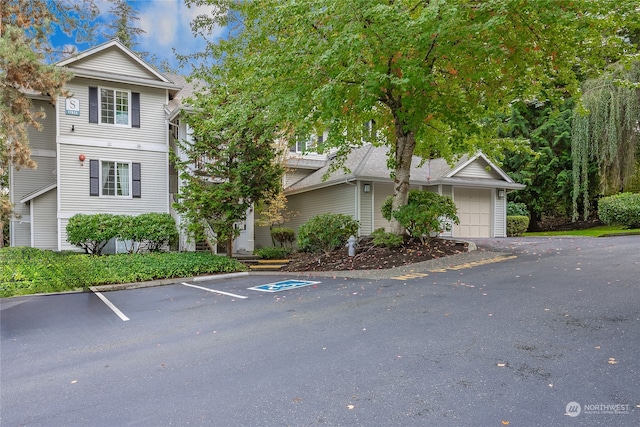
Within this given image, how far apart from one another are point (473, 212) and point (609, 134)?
6967 millimetres

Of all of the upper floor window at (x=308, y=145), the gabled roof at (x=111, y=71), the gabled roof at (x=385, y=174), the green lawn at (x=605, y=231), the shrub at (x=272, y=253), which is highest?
the gabled roof at (x=111, y=71)

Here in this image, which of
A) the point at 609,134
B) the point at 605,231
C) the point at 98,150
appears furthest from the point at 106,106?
the point at 605,231

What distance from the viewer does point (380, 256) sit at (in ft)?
34.7

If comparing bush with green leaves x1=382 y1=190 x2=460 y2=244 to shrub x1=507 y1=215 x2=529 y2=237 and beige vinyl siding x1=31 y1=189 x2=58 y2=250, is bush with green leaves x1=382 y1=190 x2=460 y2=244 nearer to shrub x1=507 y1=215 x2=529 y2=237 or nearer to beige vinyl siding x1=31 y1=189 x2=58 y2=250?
shrub x1=507 y1=215 x2=529 y2=237

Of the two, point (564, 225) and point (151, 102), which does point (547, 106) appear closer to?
point (564, 225)

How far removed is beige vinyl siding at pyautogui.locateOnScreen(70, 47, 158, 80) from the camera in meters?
14.0

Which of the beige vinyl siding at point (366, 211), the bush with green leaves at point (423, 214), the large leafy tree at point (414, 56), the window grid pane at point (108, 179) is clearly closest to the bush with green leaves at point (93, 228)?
the window grid pane at point (108, 179)

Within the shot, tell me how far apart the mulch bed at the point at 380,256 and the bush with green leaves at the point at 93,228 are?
5.98 metres

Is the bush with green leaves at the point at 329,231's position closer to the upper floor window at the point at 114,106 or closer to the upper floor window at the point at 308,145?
the upper floor window at the point at 308,145

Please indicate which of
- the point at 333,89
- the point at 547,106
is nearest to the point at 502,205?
the point at 547,106

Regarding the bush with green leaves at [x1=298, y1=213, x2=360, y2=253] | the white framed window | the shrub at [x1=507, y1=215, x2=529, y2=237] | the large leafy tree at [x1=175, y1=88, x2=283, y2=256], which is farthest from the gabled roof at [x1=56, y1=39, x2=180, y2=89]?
the shrub at [x1=507, y1=215, x2=529, y2=237]

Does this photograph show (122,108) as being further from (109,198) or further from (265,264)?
(265,264)

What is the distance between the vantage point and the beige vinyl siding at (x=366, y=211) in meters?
14.7

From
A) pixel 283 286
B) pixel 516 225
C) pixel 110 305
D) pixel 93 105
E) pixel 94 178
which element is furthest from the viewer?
pixel 516 225
